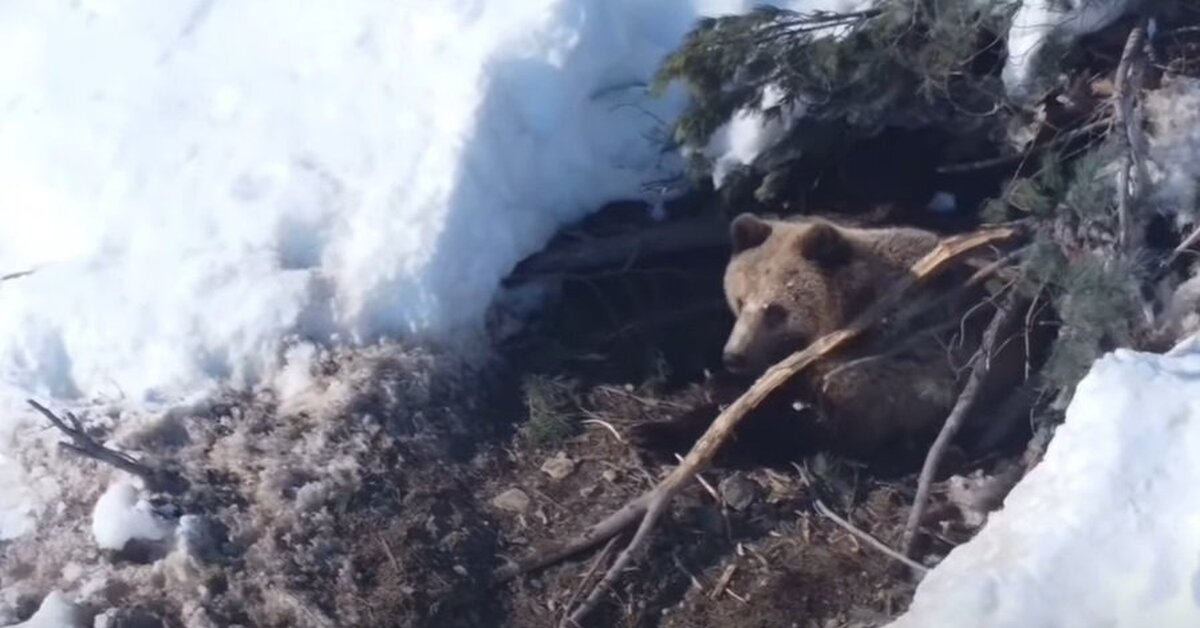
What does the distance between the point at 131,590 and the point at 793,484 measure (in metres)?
2.09

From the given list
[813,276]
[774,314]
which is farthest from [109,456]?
[813,276]

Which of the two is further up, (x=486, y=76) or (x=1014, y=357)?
(x=486, y=76)

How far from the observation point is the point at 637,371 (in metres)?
5.75

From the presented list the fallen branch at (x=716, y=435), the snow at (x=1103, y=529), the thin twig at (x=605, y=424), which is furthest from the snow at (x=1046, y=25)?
the thin twig at (x=605, y=424)

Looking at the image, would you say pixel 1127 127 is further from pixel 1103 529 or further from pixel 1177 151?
pixel 1103 529

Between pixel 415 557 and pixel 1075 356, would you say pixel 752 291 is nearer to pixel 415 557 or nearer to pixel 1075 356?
pixel 1075 356

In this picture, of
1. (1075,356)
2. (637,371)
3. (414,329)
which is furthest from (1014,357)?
(414,329)

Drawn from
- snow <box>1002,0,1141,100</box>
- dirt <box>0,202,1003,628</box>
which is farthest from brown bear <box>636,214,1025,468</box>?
snow <box>1002,0,1141,100</box>

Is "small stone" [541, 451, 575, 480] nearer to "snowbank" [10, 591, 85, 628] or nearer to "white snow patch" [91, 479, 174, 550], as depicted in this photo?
"white snow patch" [91, 479, 174, 550]

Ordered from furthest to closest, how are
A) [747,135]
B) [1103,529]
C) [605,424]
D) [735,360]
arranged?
[747,135] < [735,360] < [605,424] < [1103,529]

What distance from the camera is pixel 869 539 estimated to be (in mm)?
5020

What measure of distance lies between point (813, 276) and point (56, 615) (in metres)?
2.78

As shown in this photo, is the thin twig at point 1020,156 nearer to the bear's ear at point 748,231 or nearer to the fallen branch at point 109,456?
the bear's ear at point 748,231

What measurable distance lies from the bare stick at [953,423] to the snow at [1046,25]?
0.83 metres
